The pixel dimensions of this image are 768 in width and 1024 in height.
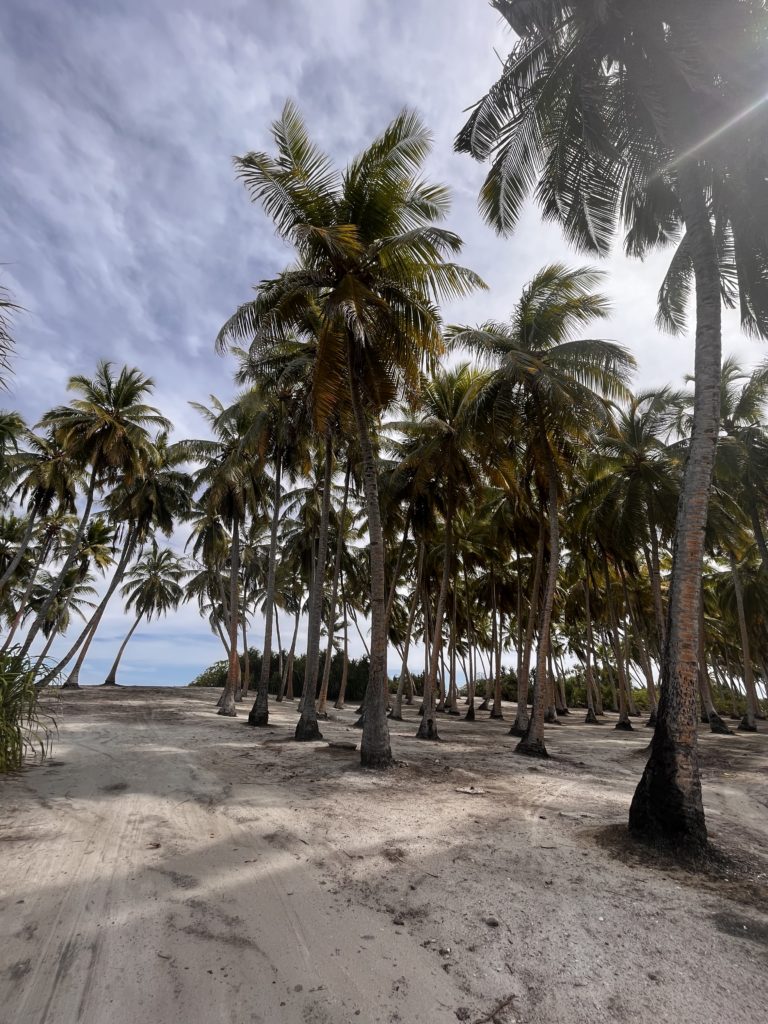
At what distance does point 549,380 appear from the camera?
39.3 ft

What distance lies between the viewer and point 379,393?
11719 millimetres

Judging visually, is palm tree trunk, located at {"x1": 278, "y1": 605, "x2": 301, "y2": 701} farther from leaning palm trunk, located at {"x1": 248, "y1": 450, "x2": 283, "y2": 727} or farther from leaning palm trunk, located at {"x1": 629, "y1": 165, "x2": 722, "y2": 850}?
leaning palm trunk, located at {"x1": 629, "y1": 165, "x2": 722, "y2": 850}

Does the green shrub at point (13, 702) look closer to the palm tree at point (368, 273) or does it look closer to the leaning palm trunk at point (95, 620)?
the palm tree at point (368, 273)

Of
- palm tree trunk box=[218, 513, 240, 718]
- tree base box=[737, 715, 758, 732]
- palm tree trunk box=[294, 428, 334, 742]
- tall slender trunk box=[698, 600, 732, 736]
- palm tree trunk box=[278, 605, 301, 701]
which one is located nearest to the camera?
palm tree trunk box=[294, 428, 334, 742]

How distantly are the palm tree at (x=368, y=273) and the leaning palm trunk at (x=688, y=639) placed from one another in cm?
496

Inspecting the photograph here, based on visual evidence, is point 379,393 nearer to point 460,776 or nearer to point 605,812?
point 460,776

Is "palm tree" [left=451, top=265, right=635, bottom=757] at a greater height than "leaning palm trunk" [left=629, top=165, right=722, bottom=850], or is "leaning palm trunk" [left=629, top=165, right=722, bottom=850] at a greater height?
"palm tree" [left=451, top=265, right=635, bottom=757]

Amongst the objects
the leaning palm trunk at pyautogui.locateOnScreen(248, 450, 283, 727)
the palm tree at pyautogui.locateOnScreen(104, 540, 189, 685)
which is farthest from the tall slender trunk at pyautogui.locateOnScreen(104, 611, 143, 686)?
the leaning palm trunk at pyautogui.locateOnScreen(248, 450, 283, 727)

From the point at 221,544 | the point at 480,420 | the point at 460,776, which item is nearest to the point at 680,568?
the point at 460,776

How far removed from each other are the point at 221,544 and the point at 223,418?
34.4 ft

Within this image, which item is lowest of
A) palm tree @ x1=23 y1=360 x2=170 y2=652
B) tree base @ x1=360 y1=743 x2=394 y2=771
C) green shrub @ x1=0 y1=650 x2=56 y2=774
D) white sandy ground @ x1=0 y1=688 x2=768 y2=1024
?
white sandy ground @ x1=0 y1=688 x2=768 y2=1024

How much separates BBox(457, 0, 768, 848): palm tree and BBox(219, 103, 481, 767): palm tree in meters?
1.69

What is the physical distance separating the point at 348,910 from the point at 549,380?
11.3 metres

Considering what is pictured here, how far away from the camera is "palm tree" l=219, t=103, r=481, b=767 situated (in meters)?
9.84
